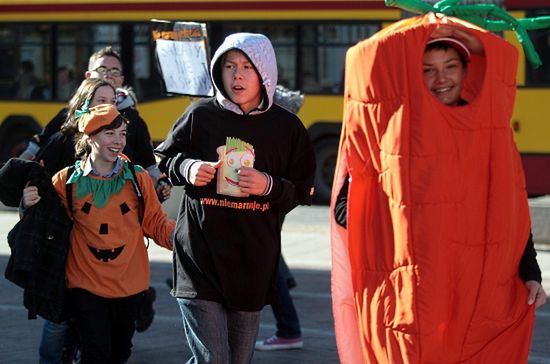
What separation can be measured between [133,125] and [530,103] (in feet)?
34.8

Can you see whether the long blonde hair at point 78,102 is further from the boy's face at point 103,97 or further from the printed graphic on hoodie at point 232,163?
the printed graphic on hoodie at point 232,163

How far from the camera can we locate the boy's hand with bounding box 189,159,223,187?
4.89 m

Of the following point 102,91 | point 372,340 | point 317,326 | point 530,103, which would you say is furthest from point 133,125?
point 530,103

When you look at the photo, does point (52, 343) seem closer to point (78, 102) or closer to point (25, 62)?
point (78, 102)

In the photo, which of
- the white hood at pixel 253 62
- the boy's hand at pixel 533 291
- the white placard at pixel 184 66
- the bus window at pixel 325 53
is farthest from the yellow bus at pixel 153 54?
the boy's hand at pixel 533 291

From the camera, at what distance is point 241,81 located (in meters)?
5.05

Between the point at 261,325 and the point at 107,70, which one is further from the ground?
the point at 107,70

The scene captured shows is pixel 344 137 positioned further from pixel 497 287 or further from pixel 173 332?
pixel 173 332

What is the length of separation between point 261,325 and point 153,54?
Answer: 10.7 meters

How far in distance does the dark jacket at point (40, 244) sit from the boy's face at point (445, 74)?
215cm

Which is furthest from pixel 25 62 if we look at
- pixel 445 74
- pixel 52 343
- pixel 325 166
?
pixel 445 74

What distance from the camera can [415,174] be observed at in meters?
4.27

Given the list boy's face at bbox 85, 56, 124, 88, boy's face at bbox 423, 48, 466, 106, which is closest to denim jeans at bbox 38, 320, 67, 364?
boy's face at bbox 85, 56, 124, 88

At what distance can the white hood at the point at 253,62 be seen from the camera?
506 cm
